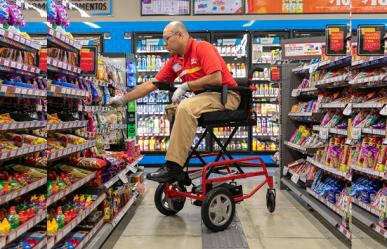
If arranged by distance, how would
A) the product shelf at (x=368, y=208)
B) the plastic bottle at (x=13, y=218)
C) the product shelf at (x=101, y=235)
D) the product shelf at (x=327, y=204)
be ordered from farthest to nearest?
the product shelf at (x=327, y=204) → the product shelf at (x=368, y=208) → the product shelf at (x=101, y=235) → the plastic bottle at (x=13, y=218)

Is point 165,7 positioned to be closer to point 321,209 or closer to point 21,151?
point 321,209

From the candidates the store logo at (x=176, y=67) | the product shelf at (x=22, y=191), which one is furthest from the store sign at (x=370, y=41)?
the product shelf at (x=22, y=191)

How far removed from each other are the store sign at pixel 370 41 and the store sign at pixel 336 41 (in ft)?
1.68

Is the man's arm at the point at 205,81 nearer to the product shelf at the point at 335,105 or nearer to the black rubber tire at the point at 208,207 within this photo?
the black rubber tire at the point at 208,207

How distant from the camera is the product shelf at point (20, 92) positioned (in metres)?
2.01

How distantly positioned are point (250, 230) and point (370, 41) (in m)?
1.81

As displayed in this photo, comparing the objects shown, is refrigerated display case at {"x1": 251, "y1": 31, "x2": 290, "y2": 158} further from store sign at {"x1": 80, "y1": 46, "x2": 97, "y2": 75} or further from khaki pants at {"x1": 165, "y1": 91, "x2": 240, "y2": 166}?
store sign at {"x1": 80, "y1": 46, "x2": 97, "y2": 75}

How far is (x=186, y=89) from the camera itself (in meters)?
3.49

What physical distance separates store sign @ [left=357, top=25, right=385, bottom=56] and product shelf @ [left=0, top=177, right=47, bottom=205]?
2230mm

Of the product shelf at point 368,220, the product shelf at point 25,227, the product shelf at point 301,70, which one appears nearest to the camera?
the product shelf at point 25,227

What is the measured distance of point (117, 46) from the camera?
26.5ft

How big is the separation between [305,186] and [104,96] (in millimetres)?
2444

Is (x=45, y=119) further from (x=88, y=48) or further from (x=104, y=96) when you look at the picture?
(x=104, y=96)

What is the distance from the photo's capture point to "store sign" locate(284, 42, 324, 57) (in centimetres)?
609
